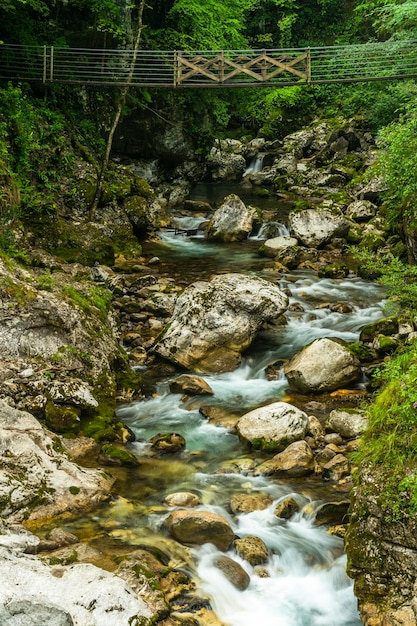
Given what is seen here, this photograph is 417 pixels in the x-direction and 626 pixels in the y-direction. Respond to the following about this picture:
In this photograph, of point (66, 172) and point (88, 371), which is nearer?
point (88, 371)

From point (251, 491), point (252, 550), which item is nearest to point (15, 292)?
point (251, 491)

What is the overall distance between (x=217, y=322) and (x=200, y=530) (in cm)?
403

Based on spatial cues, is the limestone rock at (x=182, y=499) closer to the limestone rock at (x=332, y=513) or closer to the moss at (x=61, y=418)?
the limestone rock at (x=332, y=513)

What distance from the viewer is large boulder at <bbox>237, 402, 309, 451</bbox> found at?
597 cm

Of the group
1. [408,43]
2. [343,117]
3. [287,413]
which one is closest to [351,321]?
[287,413]

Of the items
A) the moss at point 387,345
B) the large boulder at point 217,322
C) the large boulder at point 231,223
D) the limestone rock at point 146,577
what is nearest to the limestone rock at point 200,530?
the limestone rock at point 146,577

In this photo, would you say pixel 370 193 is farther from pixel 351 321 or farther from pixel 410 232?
pixel 351 321

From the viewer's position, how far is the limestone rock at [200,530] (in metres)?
4.42

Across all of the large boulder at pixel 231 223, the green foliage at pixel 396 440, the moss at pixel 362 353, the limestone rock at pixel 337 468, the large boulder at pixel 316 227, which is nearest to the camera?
the green foliage at pixel 396 440

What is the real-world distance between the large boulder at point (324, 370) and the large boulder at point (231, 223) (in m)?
7.86

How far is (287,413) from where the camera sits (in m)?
6.12

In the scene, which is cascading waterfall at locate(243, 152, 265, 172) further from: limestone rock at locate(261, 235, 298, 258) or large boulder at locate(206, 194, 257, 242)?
limestone rock at locate(261, 235, 298, 258)

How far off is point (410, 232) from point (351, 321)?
2.30m

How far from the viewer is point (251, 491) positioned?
5.32 meters
